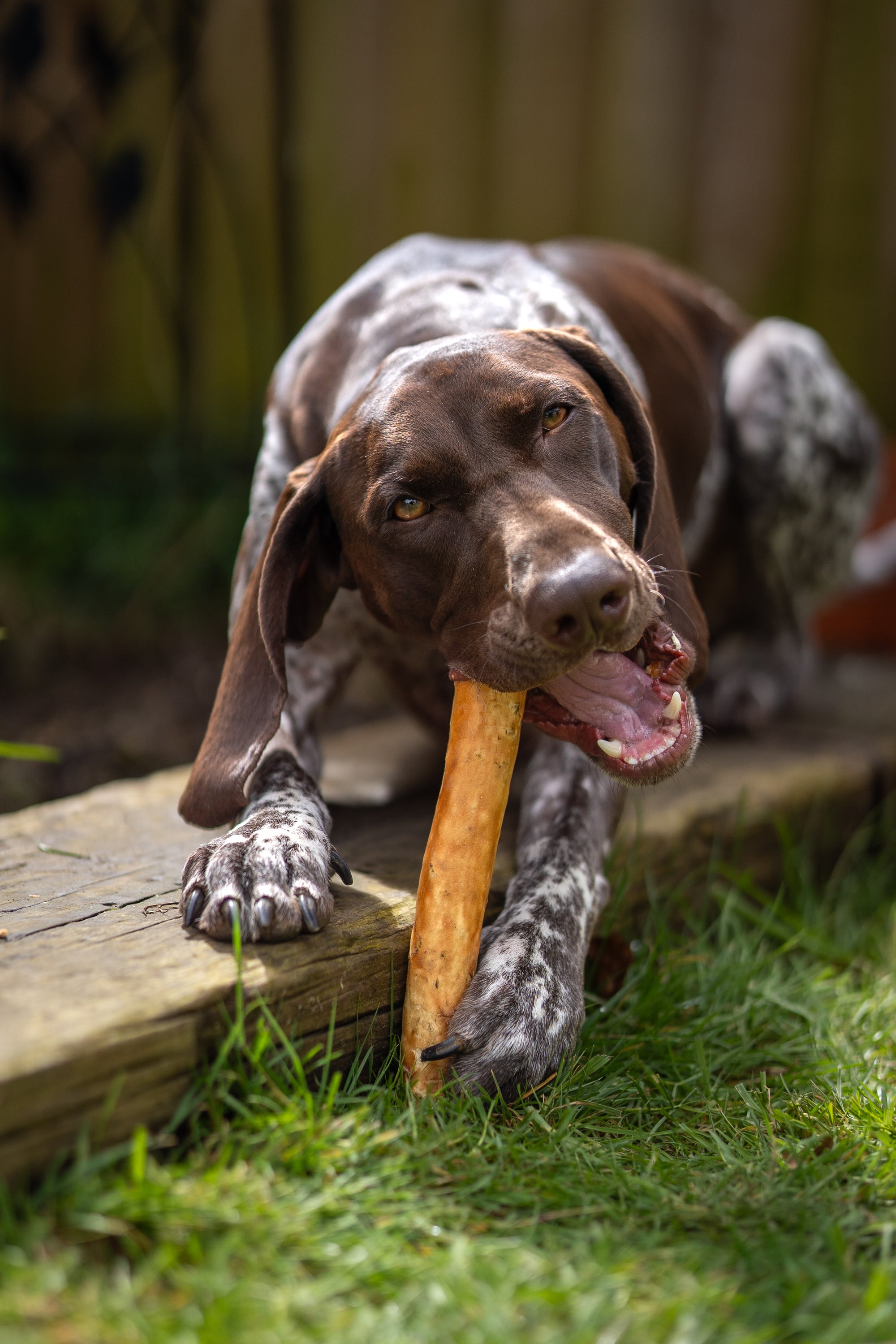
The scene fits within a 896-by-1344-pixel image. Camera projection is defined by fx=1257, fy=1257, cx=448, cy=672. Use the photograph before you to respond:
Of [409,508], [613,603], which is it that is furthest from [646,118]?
[613,603]

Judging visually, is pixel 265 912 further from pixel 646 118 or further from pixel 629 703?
pixel 646 118

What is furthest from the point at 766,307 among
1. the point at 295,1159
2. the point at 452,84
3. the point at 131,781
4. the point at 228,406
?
the point at 295,1159

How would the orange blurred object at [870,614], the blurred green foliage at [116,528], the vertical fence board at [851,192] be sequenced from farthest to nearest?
1. the orange blurred object at [870,614]
2. the vertical fence board at [851,192]
3. the blurred green foliage at [116,528]

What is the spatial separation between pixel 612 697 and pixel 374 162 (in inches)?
139

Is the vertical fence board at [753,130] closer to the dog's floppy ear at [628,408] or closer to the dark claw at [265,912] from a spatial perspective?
the dog's floppy ear at [628,408]

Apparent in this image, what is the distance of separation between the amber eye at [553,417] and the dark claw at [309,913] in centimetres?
87

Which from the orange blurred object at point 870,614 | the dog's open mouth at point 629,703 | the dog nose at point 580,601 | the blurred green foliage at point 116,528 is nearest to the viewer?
the dog nose at point 580,601

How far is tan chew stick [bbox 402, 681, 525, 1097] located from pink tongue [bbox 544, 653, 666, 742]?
94 millimetres

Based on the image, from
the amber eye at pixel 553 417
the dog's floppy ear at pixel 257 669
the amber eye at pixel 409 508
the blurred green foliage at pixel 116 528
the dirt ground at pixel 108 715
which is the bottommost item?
the dirt ground at pixel 108 715

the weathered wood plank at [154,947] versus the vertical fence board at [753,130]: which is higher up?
the vertical fence board at [753,130]

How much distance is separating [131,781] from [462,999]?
3.92ft

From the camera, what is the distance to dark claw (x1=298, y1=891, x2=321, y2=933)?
74.1 inches

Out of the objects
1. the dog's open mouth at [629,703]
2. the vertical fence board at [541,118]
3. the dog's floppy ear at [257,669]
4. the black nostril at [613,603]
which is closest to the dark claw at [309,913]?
the dog's floppy ear at [257,669]

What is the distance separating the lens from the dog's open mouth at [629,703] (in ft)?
6.59
